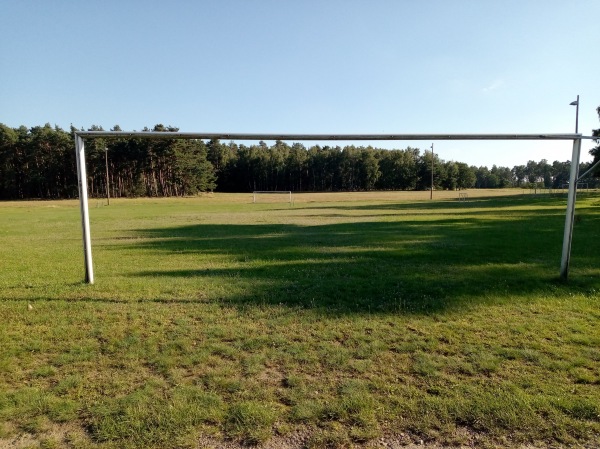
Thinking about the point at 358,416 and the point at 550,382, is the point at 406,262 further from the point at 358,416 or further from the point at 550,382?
the point at 358,416

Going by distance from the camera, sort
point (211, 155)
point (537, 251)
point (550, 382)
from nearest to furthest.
Answer: 1. point (550, 382)
2. point (537, 251)
3. point (211, 155)

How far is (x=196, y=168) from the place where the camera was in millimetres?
84688

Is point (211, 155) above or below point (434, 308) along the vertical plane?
above

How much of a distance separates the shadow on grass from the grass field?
7cm

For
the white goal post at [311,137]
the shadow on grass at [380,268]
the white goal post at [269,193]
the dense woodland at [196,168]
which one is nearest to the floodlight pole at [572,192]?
the white goal post at [311,137]

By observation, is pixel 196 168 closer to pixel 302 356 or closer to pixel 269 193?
pixel 269 193

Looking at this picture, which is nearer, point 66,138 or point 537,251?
point 537,251

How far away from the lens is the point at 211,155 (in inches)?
4363

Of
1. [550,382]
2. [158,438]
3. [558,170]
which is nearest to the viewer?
[158,438]

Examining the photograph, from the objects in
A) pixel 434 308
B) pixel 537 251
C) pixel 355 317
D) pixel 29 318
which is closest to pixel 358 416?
pixel 355 317

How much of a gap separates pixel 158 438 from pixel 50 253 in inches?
431

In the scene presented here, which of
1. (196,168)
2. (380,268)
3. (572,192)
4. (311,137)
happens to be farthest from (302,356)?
(196,168)

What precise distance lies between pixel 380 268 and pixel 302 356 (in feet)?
16.0

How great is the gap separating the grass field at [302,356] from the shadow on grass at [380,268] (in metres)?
0.07
